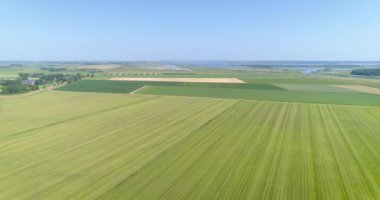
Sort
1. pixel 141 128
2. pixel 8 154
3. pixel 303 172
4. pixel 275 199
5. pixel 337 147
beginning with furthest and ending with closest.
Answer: pixel 141 128, pixel 337 147, pixel 8 154, pixel 303 172, pixel 275 199

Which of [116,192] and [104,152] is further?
[104,152]

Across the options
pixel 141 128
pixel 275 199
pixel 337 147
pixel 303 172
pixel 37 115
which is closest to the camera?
pixel 275 199

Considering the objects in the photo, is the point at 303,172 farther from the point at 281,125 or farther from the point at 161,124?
the point at 161,124

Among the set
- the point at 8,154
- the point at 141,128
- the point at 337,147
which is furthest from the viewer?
the point at 141,128

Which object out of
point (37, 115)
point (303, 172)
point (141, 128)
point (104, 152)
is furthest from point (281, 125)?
point (37, 115)

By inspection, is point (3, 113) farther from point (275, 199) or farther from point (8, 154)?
point (275, 199)

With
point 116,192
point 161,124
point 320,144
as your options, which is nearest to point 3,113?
point 161,124
